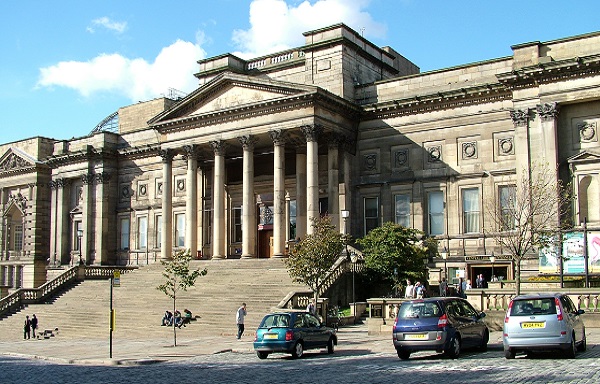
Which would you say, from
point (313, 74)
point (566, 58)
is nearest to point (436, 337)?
point (566, 58)

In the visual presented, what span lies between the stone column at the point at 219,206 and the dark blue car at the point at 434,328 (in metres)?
26.9

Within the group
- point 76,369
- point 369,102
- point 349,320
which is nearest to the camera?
point 76,369

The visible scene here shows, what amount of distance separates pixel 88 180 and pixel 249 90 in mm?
20997

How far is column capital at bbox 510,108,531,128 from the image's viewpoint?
4050 cm

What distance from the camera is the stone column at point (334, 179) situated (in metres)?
45.5

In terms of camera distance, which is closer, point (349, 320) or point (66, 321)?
point (349, 320)

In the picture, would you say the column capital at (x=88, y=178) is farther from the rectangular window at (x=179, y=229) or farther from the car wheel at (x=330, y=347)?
the car wheel at (x=330, y=347)

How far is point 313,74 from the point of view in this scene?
1938 inches

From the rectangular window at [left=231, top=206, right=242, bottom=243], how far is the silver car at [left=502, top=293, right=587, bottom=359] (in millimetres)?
35248

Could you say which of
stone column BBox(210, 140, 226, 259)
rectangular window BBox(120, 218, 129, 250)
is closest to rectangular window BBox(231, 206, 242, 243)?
stone column BBox(210, 140, 226, 259)

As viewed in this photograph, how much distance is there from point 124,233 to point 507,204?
34.1 metres

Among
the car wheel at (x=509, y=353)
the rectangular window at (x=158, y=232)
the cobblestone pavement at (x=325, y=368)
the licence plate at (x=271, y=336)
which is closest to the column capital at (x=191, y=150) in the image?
the rectangular window at (x=158, y=232)

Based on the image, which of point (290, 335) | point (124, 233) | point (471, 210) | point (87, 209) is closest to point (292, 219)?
point (471, 210)

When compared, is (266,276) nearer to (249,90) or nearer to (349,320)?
(349,320)
